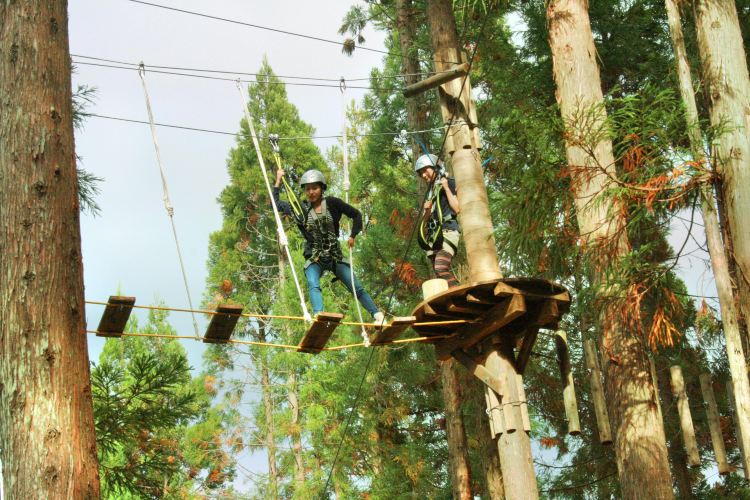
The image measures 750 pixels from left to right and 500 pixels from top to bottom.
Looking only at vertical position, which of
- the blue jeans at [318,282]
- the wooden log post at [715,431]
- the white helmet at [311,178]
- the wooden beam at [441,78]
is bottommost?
the wooden log post at [715,431]

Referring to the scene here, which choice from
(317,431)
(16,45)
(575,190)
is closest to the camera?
(16,45)

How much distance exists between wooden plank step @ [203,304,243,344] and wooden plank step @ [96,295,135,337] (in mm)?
687

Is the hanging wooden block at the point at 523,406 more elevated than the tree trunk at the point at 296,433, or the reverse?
the tree trunk at the point at 296,433

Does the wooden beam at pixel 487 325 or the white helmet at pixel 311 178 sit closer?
the wooden beam at pixel 487 325

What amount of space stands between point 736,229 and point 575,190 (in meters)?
1.64

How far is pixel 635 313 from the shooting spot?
716 cm

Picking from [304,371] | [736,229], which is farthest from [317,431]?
[736,229]

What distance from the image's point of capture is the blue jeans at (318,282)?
8.25 metres

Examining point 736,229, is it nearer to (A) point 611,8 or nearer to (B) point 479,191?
(B) point 479,191

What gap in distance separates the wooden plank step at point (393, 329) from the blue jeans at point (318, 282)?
41 centimetres

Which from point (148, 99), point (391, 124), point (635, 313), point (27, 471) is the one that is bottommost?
point (27, 471)

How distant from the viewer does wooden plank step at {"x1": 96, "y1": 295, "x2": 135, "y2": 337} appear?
691 cm

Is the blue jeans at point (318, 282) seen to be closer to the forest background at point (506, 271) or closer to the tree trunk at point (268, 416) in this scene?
the forest background at point (506, 271)

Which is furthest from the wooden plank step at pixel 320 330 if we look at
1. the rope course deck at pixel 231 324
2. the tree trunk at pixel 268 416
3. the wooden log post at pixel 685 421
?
the tree trunk at pixel 268 416
